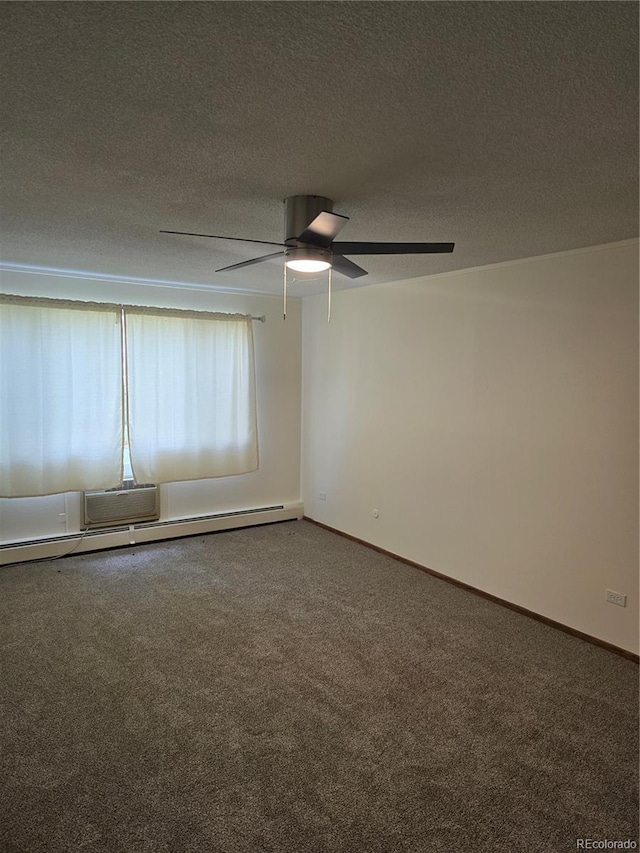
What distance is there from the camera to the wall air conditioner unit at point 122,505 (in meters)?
4.84

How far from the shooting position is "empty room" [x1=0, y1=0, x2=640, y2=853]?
1.47 metres

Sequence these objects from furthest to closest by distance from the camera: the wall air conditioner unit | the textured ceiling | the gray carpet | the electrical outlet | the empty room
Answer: the wall air conditioner unit < the electrical outlet < the gray carpet < the empty room < the textured ceiling

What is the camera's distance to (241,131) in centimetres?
175

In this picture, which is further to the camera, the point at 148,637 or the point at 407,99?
the point at 148,637

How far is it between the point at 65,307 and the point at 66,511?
1.76 meters

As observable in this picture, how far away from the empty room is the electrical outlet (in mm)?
12

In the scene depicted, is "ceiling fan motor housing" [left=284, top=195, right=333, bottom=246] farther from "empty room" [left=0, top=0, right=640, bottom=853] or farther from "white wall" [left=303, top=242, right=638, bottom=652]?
"white wall" [left=303, top=242, right=638, bottom=652]

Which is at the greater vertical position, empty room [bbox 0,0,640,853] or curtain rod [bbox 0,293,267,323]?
curtain rod [bbox 0,293,267,323]

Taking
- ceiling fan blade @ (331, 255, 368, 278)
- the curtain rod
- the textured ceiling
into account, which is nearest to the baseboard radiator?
the curtain rod

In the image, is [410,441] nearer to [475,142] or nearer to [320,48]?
[475,142]

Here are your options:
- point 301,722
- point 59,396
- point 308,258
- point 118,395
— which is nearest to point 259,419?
point 118,395

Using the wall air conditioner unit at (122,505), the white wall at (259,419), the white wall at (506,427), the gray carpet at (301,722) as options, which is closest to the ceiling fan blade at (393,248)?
the white wall at (506,427)

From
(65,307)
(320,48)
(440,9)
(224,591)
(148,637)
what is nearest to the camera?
(440,9)

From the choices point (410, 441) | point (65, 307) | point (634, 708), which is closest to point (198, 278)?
point (65, 307)
